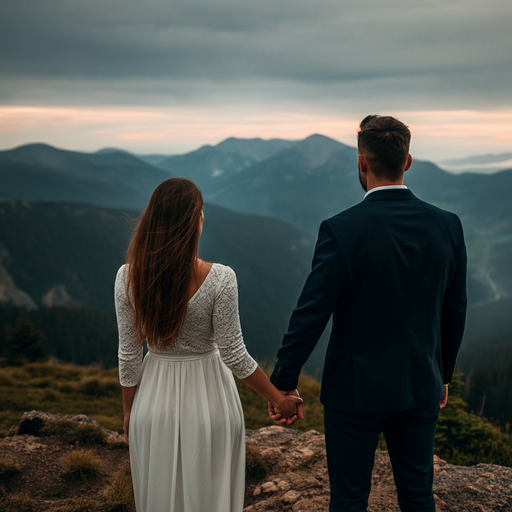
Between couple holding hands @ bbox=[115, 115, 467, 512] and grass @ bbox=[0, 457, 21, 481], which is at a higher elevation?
couple holding hands @ bbox=[115, 115, 467, 512]

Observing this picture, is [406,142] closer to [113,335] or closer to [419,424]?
[419,424]

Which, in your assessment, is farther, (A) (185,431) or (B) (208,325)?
(A) (185,431)

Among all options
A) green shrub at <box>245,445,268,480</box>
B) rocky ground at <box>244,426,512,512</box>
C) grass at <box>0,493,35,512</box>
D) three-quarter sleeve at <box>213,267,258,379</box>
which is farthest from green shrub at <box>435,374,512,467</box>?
grass at <box>0,493,35,512</box>

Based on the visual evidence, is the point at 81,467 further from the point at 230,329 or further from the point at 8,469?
the point at 230,329

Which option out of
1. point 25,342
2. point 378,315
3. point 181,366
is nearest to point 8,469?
point 181,366

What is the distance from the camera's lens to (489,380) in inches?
1966

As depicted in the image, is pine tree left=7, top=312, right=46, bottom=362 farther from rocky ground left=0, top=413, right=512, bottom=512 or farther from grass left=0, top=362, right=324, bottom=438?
rocky ground left=0, top=413, right=512, bottom=512

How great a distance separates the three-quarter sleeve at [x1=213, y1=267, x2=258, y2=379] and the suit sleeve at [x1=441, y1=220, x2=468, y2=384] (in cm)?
116

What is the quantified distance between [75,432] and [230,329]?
387 cm

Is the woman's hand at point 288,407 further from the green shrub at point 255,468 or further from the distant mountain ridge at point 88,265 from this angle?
the distant mountain ridge at point 88,265

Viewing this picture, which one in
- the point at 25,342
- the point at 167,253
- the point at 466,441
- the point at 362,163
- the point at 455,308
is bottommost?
the point at 25,342

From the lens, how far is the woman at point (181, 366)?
2.42 m

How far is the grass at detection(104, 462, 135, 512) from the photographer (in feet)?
13.1

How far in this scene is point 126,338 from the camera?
2635 millimetres
